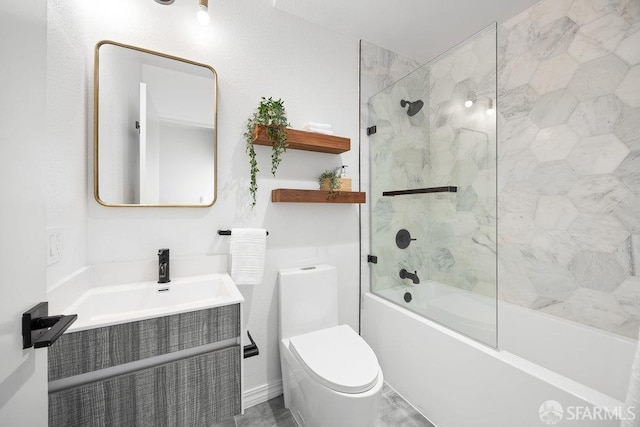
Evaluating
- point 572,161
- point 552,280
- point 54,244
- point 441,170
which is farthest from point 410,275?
point 54,244

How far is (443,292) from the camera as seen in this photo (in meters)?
1.60

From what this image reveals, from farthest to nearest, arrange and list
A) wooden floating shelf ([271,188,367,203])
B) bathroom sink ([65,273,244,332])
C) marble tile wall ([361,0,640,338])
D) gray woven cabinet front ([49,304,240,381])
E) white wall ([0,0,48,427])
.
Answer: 1. wooden floating shelf ([271,188,367,203])
2. marble tile wall ([361,0,640,338])
3. bathroom sink ([65,273,244,332])
4. gray woven cabinet front ([49,304,240,381])
5. white wall ([0,0,48,427])

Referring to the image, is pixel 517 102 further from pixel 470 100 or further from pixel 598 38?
pixel 470 100

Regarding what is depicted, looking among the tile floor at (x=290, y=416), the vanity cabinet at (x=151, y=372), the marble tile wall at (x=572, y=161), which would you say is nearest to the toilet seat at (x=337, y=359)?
the vanity cabinet at (x=151, y=372)

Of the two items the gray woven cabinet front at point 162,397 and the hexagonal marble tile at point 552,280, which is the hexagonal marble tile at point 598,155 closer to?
the hexagonal marble tile at point 552,280

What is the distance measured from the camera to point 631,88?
4.44 ft

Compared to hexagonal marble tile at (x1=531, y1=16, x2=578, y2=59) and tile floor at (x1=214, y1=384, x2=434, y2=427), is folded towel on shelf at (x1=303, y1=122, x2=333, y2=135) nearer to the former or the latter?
hexagonal marble tile at (x1=531, y1=16, x2=578, y2=59)

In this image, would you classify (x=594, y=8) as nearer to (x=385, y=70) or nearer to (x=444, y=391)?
(x=385, y=70)

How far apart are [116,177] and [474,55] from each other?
6.30ft

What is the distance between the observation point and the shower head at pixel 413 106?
1763 mm

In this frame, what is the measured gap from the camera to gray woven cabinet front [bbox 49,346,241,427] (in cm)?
83

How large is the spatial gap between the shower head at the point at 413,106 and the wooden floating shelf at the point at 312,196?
67cm

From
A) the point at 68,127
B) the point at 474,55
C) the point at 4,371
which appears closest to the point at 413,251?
the point at 474,55

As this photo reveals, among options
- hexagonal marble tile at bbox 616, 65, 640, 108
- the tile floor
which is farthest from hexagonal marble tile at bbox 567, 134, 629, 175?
the tile floor
